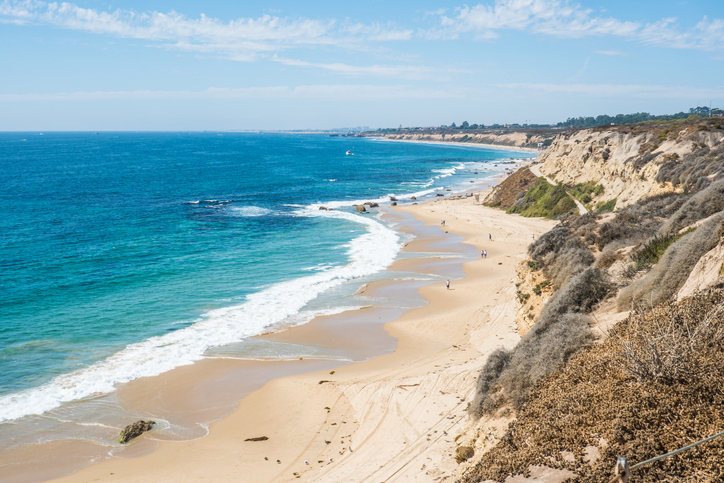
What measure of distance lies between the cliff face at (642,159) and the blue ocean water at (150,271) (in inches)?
784

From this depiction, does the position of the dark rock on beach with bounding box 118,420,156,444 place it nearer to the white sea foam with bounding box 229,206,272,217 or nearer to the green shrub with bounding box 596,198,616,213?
the green shrub with bounding box 596,198,616,213

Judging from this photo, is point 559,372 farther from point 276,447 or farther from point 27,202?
point 27,202

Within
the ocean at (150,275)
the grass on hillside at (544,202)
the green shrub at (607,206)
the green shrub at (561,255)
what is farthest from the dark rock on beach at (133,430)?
the grass on hillside at (544,202)

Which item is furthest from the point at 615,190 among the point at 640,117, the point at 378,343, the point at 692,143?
the point at 640,117

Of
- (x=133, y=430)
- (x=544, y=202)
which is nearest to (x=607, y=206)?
(x=544, y=202)

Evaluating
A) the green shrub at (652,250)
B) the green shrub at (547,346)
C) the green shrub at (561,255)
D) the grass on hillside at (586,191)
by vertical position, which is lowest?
the green shrub at (547,346)

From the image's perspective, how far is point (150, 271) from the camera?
32.2 metres

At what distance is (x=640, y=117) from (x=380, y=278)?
19273 centimetres

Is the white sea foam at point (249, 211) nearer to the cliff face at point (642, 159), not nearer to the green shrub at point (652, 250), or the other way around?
the cliff face at point (642, 159)

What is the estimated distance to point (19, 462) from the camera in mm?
13969

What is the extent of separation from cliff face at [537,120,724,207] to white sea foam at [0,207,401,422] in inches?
781

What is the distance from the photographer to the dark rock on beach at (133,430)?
48.8ft

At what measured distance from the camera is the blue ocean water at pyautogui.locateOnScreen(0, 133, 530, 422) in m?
20.2

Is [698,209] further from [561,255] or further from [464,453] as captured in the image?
[464,453]
